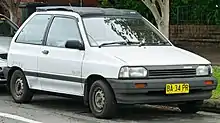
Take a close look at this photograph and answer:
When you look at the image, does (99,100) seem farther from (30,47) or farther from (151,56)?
(30,47)

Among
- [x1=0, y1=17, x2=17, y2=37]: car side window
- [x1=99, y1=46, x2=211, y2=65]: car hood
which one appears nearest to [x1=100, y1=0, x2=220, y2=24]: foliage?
[x1=0, y1=17, x2=17, y2=37]: car side window

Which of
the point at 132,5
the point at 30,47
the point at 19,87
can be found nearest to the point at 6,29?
the point at 19,87

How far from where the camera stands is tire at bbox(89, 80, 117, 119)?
8734mm

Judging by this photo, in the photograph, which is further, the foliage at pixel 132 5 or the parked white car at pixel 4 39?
the foliage at pixel 132 5

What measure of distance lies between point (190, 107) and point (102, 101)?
1619 mm

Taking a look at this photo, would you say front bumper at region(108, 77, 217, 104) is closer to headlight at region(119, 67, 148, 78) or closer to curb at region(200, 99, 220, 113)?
headlight at region(119, 67, 148, 78)

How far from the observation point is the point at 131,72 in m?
8.55

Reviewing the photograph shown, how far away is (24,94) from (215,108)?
347cm

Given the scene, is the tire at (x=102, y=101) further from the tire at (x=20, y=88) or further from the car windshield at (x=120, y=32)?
the tire at (x=20, y=88)

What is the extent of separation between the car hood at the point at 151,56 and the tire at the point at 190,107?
2.57 ft

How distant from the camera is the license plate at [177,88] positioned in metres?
8.65

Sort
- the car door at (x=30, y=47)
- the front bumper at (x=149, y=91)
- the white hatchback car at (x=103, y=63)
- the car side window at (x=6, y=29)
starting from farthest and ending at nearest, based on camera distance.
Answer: the car side window at (x=6, y=29), the car door at (x=30, y=47), the white hatchback car at (x=103, y=63), the front bumper at (x=149, y=91)

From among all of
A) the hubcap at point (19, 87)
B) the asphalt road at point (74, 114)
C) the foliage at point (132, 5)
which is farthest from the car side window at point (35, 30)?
the foliage at point (132, 5)

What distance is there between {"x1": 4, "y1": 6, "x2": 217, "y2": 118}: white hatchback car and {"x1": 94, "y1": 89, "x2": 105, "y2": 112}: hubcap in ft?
0.05
